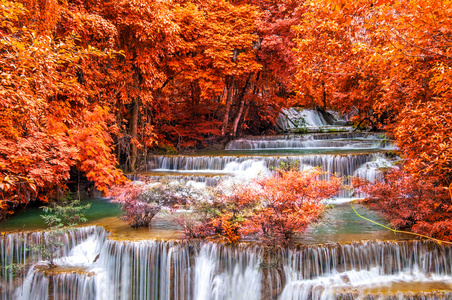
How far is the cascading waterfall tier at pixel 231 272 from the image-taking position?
19.2 feet

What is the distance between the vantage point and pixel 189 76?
14.2 meters

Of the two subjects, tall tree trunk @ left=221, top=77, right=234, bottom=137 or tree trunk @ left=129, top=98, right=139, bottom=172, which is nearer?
tree trunk @ left=129, top=98, right=139, bottom=172

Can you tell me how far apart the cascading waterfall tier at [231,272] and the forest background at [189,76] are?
103 cm

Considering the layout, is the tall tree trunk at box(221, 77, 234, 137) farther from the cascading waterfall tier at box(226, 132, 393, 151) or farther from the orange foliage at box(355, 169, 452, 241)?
the orange foliage at box(355, 169, 452, 241)

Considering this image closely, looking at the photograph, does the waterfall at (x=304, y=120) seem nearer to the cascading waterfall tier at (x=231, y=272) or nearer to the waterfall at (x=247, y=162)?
the waterfall at (x=247, y=162)

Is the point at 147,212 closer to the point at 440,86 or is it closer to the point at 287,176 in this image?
the point at 287,176

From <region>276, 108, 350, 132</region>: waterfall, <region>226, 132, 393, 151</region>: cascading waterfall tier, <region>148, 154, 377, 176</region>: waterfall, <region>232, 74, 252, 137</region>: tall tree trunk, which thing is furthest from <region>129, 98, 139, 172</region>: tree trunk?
<region>276, 108, 350, 132</region>: waterfall

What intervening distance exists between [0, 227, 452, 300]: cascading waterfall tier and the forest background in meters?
1.03

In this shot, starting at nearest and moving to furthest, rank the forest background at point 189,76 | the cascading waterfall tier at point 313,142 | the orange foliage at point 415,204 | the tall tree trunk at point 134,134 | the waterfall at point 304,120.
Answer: the forest background at point 189,76
the orange foliage at point 415,204
the tall tree trunk at point 134,134
the cascading waterfall tier at point 313,142
the waterfall at point 304,120

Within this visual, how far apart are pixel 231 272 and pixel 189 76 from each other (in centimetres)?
1003


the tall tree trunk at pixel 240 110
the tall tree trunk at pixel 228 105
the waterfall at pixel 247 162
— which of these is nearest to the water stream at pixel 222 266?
the waterfall at pixel 247 162

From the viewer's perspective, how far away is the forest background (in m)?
5.78

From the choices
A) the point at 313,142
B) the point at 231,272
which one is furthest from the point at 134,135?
the point at 313,142

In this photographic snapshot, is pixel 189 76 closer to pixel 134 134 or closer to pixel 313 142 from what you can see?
pixel 134 134
